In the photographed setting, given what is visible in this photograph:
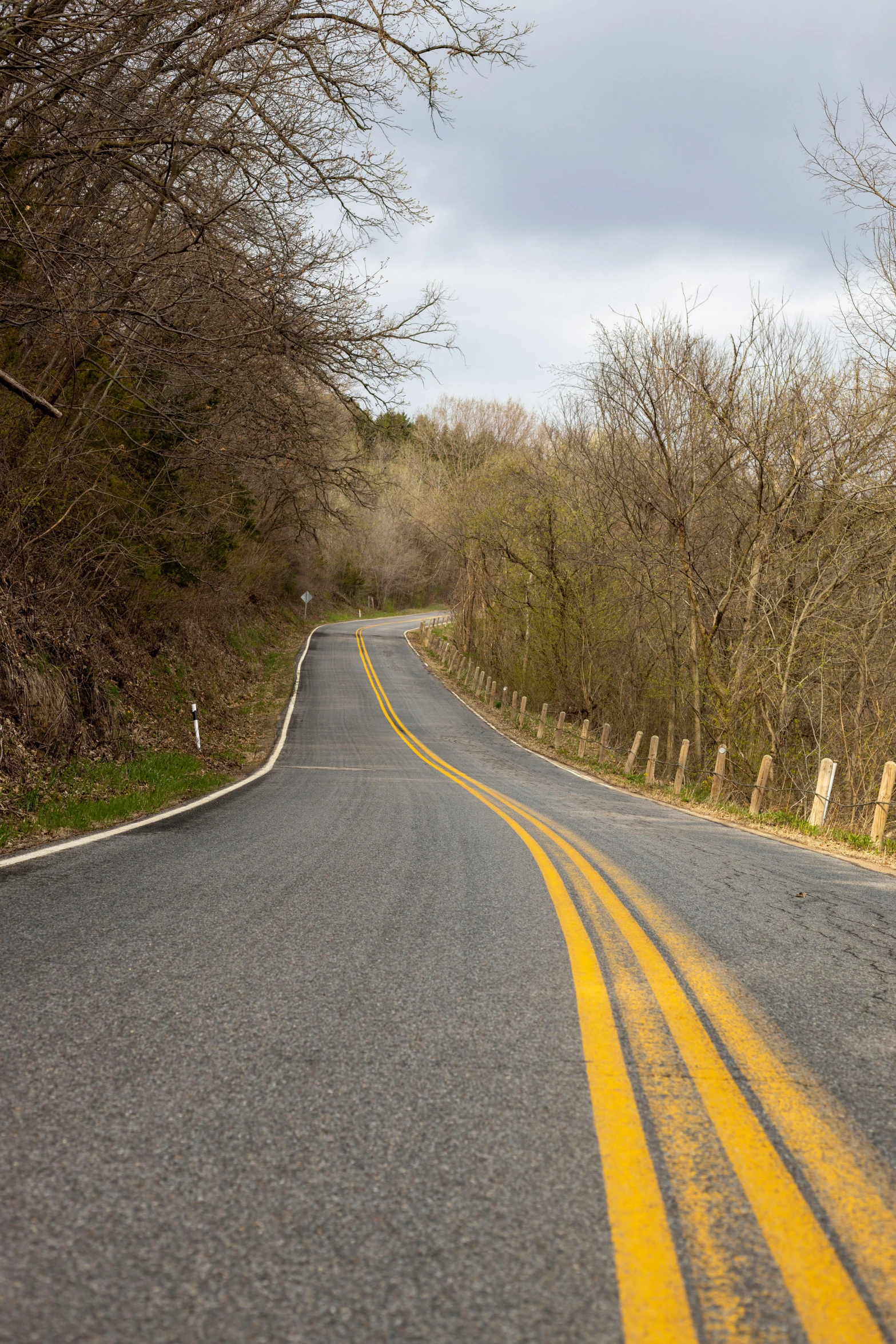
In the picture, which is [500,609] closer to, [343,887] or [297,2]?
[297,2]

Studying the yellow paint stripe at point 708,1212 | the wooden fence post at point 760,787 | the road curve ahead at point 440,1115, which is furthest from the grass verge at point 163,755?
the wooden fence post at point 760,787

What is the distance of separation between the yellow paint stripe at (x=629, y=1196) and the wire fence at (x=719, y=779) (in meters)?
7.20

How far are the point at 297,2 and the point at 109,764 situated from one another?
8.47 metres

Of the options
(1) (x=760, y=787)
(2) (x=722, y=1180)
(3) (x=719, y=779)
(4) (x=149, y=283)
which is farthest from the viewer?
(3) (x=719, y=779)

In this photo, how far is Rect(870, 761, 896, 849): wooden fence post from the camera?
8.71 metres

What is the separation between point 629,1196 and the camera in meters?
1.81

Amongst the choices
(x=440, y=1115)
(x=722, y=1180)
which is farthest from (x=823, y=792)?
(x=440, y=1115)

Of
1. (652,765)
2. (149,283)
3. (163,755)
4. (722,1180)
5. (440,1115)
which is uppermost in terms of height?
(149,283)

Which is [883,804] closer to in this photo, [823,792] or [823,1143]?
[823,792]

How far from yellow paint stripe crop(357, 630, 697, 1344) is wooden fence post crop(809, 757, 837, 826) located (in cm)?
807

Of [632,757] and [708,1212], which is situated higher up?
[632,757]

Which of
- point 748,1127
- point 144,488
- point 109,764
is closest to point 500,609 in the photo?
point 144,488

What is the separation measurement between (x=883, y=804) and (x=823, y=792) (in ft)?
5.30

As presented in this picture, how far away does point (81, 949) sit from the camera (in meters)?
3.41
